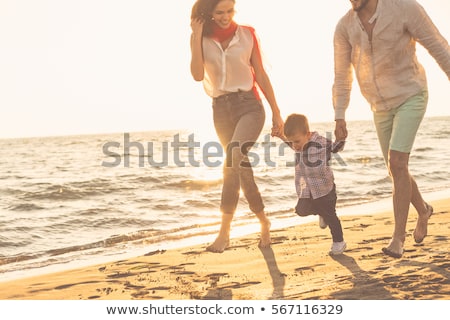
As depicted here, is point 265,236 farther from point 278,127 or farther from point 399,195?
point 399,195

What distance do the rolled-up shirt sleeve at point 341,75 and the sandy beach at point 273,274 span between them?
4.10ft

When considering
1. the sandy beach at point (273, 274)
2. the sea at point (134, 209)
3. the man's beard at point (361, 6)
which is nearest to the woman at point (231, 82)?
the sandy beach at point (273, 274)

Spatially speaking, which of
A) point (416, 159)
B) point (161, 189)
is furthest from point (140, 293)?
point (416, 159)

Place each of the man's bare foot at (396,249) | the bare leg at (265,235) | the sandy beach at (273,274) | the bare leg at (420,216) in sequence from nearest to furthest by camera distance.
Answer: the sandy beach at (273,274), the man's bare foot at (396,249), the bare leg at (420,216), the bare leg at (265,235)

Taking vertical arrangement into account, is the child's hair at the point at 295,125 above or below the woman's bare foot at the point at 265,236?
above

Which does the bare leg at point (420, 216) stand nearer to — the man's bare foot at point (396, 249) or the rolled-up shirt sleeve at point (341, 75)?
the man's bare foot at point (396, 249)

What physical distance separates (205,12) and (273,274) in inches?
Answer: 87.8

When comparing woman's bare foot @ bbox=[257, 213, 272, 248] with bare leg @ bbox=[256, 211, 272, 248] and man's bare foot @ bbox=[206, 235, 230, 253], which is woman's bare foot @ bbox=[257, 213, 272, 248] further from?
man's bare foot @ bbox=[206, 235, 230, 253]

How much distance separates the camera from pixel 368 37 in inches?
171

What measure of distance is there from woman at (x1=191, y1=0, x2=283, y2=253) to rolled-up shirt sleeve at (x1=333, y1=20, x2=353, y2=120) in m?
0.56

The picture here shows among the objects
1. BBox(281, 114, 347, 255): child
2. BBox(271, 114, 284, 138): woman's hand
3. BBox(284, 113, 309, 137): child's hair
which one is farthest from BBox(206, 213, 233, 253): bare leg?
BBox(284, 113, 309, 137): child's hair

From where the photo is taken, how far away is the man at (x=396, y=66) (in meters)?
4.21

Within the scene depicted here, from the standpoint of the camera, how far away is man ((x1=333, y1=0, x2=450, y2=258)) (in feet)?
13.8
